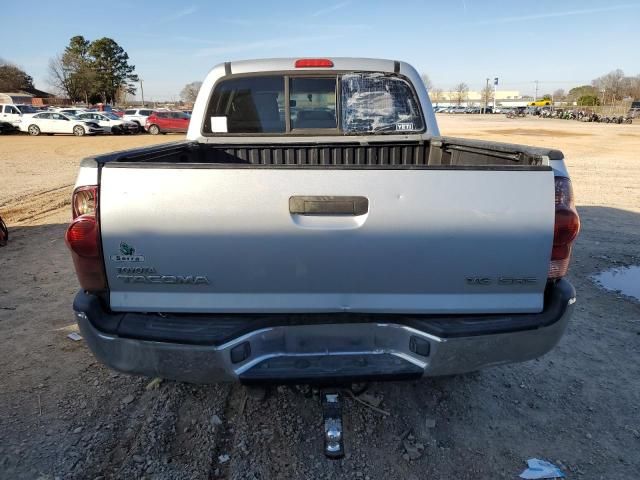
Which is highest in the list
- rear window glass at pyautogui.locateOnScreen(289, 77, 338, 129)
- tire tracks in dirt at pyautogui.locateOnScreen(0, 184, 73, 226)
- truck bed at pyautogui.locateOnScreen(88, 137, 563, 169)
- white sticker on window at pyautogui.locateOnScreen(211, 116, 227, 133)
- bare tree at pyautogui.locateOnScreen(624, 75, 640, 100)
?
bare tree at pyautogui.locateOnScreen(624, 75, 640, 100)

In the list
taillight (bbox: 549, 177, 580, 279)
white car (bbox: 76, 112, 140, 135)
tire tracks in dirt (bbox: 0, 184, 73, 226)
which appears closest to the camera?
taillight (bbox: 549, 177, 580, 279)

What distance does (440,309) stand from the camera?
7.39 ft

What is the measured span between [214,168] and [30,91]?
106 metres

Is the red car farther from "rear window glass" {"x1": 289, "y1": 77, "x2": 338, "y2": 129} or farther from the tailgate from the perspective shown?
the tailgate

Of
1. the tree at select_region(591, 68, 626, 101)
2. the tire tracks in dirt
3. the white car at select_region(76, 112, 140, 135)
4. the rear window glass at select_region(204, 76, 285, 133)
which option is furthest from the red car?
the tree at select_region(591, 68, 626, 101)

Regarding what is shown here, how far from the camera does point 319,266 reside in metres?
2.16

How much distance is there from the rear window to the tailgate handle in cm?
231

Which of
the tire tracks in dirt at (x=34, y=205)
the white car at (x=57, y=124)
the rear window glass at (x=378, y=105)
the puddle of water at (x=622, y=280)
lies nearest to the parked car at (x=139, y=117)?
the white car at (x=57, y=124)

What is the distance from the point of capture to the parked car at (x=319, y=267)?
2.09 meters

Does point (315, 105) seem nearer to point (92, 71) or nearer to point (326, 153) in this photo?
point (326, 153)

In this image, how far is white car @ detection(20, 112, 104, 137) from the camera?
2873cm

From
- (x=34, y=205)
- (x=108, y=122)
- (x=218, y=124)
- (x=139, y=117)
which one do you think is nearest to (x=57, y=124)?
(x=108, y=122)

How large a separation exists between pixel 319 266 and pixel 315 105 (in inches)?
102

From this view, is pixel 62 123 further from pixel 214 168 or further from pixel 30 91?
pixel 30 91
